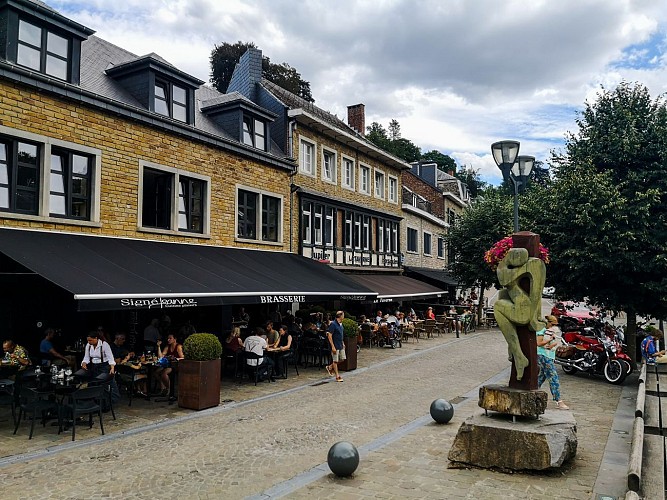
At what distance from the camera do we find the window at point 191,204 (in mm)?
14727

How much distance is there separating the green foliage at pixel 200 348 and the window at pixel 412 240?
2167 centimetres

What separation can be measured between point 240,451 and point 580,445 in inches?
192

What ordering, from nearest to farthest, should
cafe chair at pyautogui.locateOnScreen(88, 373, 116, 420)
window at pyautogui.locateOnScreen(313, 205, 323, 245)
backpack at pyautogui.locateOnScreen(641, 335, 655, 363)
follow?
cafe chair at pyautogui.locateOnScreen(88, 373, 116, 420), backpack at pyautogui.locateOnScreen(641, 335, 655, 363), window at pyautogui.locateOnScreen(313, 205, 323, 245)

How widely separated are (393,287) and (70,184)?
47.2 ft

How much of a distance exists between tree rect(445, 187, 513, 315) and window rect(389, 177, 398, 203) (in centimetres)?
451

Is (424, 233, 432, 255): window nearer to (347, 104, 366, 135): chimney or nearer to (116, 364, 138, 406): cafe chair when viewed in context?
(347, 104, 366, 135): chimney

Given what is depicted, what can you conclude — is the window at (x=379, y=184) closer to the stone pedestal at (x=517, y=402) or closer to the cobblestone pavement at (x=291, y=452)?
the cobblestone pavement at (x=291, y=452)

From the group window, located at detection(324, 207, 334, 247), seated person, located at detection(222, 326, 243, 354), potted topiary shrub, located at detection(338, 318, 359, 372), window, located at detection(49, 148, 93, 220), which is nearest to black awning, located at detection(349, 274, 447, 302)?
window, located at detection(324, 207, 334, 247)

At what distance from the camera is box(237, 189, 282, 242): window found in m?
17.0

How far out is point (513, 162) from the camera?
399 inches

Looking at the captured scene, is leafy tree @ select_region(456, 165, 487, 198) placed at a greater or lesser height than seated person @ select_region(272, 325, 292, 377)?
greater

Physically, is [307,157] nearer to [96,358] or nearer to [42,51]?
[42,51]

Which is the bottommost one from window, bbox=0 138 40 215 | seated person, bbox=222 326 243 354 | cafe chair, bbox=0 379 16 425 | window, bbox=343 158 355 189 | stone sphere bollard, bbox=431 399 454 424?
stone sphere bollard, bbox=431 399 454 424

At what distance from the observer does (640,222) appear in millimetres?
12250
